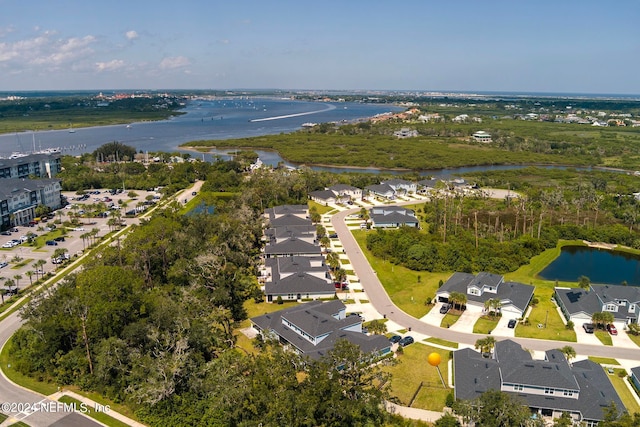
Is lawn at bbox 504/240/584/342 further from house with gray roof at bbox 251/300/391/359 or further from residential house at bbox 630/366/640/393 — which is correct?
house with gray roof at bbox 251/300/391/359

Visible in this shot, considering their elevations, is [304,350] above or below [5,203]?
below

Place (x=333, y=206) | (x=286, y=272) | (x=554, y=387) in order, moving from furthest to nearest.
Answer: (x=333, y=206), (x=286, y=272), (x=554, y=387)

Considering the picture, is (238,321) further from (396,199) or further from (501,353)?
(396,199)

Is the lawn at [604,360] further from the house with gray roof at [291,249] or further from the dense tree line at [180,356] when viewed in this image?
the house with gray roof at [291,249]

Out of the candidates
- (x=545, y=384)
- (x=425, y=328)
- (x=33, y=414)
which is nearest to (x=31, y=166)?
(x=33, y=414)

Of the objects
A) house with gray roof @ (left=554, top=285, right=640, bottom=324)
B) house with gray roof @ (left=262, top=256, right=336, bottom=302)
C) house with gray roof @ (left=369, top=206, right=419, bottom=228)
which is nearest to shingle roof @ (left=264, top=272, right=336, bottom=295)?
house with gray roof @ (left=262, top=256, right=336, bottom=302)

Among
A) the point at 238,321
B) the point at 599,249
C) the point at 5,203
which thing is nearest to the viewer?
the point at 238,321

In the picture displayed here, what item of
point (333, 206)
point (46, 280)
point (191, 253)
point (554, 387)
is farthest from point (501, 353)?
point (333, 206)

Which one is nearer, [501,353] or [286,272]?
[501,353]
